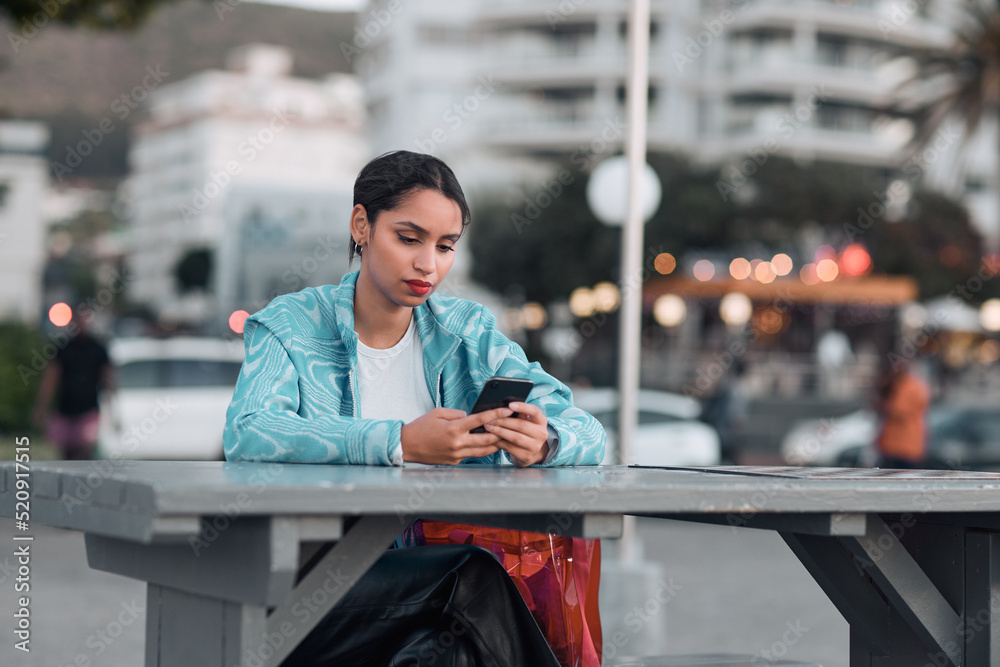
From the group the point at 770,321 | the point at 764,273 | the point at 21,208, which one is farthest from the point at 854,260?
the point at 21,208

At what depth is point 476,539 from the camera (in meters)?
2.55

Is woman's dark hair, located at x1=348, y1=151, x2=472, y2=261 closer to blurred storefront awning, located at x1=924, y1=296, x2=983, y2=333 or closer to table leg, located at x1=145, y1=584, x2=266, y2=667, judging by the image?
table leg, located at x1=145, y1=584, x2=266, y2=667

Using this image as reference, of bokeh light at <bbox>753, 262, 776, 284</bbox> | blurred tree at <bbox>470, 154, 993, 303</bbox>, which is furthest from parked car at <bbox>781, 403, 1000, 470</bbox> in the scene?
blurred tree at <bbox>470, 154, 993, 303</bbox>

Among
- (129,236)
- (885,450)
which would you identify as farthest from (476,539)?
(129,236)

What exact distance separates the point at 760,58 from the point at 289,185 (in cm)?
3801

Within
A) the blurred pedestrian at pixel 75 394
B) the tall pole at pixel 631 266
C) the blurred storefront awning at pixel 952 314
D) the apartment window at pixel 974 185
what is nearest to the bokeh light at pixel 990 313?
the blurred storefront awning at pixel 952 314

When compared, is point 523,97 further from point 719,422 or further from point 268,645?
point 268,645

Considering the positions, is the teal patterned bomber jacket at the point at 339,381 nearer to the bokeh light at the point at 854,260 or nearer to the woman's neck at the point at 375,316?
the woman's neck at the point at 375,316

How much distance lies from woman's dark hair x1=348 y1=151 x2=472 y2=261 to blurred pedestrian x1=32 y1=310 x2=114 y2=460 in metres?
7.87

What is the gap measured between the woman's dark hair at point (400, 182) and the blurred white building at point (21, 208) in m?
50.0

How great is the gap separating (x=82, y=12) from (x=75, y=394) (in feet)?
13.3

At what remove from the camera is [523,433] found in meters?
2.42

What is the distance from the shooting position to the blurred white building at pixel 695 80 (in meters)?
53.3

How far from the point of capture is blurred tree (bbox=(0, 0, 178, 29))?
10836 mm
